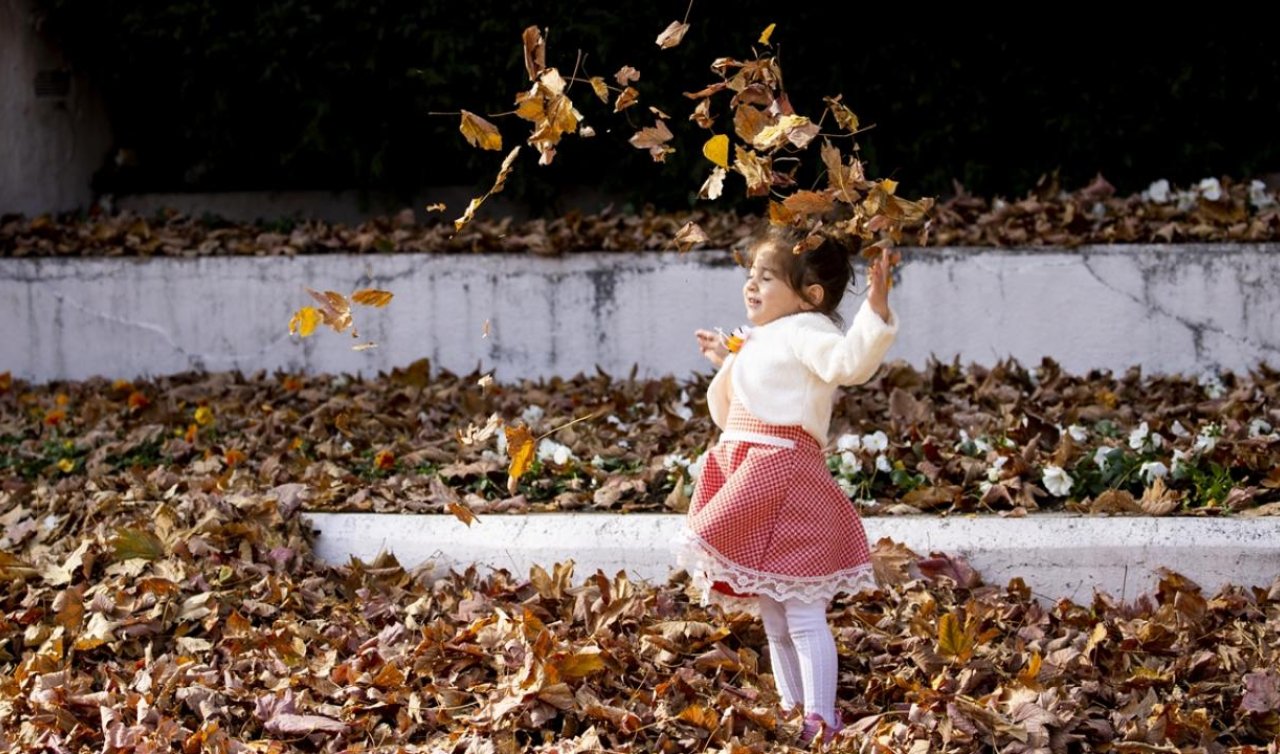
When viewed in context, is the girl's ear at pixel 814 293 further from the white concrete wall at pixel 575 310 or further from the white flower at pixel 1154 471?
the white concrete wall at pixel 575 310

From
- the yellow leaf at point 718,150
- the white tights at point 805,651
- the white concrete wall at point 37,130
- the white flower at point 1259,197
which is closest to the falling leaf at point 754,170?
the yellow leaf at point 718,150

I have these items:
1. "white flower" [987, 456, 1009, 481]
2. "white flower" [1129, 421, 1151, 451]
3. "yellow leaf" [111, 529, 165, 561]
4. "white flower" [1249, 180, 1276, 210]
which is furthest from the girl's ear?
"white flower" [1249, 180, 1276, 210]

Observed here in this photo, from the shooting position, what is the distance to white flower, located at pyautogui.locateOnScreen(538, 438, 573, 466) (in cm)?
445

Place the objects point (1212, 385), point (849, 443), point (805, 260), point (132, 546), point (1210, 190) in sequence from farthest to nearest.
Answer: point (1210, 190), point (1212, 385), point (849, 443), point (132, 546), point (805, 260)

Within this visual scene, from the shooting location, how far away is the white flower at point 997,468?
414cm

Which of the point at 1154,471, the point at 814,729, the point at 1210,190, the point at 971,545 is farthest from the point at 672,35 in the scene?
the point at 1210,190

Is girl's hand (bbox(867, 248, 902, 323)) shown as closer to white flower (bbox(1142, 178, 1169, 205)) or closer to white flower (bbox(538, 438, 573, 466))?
white flower (bbox(538, 438, 573, 466))

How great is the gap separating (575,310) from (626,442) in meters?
1.70

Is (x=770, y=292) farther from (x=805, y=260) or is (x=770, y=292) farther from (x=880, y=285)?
(x=880, y=285)

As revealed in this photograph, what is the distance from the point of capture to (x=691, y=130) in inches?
290

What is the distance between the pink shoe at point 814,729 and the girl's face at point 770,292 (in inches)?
33.1

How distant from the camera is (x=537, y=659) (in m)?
3.22

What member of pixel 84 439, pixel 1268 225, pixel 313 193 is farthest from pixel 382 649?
pixel 313 193

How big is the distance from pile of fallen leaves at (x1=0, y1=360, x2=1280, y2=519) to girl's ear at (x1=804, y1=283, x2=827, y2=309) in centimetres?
68
